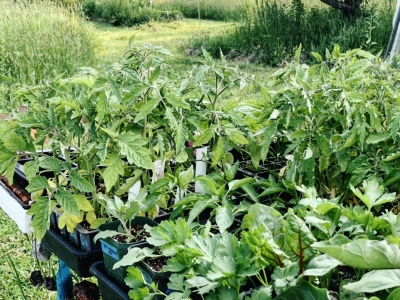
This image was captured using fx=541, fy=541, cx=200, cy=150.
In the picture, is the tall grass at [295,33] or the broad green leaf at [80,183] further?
the tall grass at [295,33]

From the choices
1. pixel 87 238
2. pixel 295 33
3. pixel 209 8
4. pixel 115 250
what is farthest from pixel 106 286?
pixel 209 8

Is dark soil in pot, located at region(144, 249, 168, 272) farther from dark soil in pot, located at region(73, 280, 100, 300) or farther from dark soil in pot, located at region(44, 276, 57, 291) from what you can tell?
dark soil in pot, located at region(44, 276, 57, 291)

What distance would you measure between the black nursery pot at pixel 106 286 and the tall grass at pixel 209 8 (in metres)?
13.2

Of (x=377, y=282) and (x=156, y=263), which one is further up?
(x=377, y=282)

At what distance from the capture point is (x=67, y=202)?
52.6 inches

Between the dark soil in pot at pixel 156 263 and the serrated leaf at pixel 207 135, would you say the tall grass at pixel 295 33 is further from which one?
the dark soil in pot at pixel 156 263

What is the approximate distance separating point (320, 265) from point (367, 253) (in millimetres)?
89

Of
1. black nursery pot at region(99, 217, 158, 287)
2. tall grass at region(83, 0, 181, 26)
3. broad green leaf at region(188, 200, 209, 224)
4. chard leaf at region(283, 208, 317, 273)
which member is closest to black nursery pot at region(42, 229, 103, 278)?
black nursery pot at region(99, 217, 158, 287)

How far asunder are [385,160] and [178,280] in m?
0.65

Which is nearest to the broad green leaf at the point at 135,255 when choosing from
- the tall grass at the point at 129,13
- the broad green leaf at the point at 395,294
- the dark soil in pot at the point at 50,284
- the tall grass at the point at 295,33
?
the broad green leaf at the point at 395,294

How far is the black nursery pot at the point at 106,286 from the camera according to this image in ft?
3.89

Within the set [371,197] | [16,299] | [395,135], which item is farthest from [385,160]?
[16,299]

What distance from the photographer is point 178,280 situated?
0.91 m

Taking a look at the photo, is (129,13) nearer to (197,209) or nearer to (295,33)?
(295,33)
